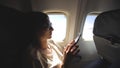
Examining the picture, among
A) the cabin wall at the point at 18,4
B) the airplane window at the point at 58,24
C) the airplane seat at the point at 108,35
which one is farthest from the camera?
the airplane window at the point at 58,24

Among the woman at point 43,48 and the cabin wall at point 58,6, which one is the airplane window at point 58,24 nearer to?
the cabin wall at point 58,6

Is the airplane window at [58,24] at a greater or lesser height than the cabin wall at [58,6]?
lesser

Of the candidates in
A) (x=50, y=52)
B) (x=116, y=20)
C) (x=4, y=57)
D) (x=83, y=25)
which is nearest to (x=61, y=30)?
(x=83, y=25)

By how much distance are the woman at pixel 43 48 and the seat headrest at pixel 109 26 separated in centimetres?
27

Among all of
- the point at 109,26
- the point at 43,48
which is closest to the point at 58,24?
the point at 43,48

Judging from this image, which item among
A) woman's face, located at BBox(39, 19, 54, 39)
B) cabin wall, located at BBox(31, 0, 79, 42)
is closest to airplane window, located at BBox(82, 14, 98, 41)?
cabin wall, located at BBox(31, 0, 79, 42)

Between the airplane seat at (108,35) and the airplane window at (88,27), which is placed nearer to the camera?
the airplane seat at (108,35)

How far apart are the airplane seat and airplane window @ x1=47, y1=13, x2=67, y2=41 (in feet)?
1.36

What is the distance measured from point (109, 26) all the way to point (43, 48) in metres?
0.60

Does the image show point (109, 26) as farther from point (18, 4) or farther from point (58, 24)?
point (18, 4)

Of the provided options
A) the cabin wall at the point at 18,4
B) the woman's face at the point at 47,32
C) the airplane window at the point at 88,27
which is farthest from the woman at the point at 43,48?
the airplane window at the point at 88,27

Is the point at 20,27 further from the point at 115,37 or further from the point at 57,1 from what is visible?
the point at 115,37

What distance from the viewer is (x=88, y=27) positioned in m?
1.97

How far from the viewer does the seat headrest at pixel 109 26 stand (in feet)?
4.56
